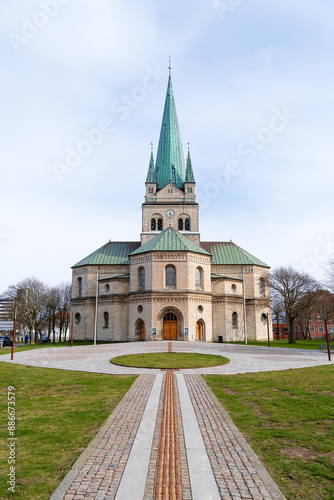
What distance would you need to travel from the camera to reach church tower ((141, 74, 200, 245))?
51.6 metres

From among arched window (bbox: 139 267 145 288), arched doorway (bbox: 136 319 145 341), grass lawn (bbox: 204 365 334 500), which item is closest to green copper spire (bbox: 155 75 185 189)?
arched window (bbox: 139 267 145 288)

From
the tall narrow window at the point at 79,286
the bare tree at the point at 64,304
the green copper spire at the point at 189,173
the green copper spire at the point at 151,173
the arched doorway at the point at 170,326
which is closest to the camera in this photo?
the arched doorway at the point at 170,326

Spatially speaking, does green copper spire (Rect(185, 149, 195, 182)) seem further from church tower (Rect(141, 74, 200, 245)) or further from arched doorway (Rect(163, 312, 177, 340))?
arched doorway (Rect(163, 312, 177, 340))

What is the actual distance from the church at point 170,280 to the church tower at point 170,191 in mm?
154

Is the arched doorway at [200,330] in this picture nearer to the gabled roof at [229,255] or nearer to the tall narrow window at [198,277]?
the tall narrow window at [198,277]

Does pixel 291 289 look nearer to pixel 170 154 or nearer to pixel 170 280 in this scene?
pixel 170 280

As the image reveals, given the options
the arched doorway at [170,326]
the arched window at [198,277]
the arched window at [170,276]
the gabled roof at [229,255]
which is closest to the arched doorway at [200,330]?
the arched doorway at [170,326]

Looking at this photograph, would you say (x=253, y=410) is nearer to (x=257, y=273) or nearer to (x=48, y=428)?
(x=48, y=428)

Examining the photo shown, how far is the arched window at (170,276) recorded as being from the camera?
1598 inches

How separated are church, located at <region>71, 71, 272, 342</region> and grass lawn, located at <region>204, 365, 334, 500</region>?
970 inches

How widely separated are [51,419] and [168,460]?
3945 mm

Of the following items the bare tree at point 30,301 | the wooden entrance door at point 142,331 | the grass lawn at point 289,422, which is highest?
the bare tree at point 30,301

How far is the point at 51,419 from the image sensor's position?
8.53m

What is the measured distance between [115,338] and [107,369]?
27.0 metres
